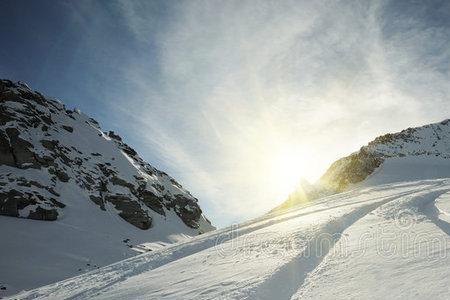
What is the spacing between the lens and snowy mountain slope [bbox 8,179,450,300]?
6.73 metres

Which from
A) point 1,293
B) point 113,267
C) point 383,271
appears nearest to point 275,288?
point 383,271

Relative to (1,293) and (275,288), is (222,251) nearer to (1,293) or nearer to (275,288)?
(275,288)

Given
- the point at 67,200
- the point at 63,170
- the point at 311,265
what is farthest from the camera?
the point at 63,170

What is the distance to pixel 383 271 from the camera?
286 inches

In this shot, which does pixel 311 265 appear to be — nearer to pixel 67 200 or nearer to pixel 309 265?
pixel 309 265

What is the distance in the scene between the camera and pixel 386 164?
1871 inches

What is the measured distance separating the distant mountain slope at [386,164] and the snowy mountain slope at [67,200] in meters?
17.8

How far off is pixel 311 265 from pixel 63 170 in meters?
32.7

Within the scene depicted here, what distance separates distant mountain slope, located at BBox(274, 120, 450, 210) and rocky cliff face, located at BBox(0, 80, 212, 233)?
1772 centimetres

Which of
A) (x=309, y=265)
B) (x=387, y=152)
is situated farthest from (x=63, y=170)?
(x=387, y=152)

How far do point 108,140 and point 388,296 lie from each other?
155 feet

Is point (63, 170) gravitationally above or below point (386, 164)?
above

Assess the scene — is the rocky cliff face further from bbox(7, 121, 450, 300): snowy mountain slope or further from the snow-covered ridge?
the snow-covered ridge

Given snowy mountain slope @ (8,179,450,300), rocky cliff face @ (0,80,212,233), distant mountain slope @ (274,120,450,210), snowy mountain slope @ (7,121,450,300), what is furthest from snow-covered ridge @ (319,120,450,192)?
snowy mountain slope @ (8,179,450,300)
